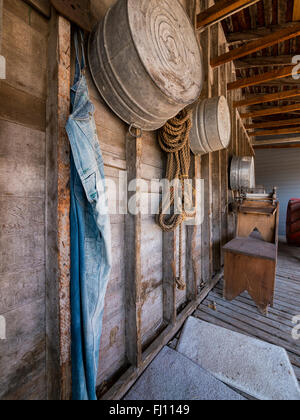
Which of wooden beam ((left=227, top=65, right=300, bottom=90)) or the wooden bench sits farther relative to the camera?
wooden beam ((left=227, top=65, right=300, bottom=90))

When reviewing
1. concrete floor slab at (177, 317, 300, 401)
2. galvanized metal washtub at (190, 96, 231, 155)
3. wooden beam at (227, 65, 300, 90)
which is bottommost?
concrete floor slab at (177, 317, 300, 401)

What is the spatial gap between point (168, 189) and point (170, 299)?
104 centimetres

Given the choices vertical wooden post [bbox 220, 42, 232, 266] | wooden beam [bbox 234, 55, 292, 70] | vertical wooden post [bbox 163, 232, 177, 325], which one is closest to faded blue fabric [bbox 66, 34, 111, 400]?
vertical wooden post [bbox 163, 232, 177, 325]

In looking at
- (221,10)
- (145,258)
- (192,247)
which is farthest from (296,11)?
(145,258)

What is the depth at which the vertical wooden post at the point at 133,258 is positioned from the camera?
1.27 metres

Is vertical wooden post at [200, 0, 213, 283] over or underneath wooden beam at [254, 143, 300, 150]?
underneath

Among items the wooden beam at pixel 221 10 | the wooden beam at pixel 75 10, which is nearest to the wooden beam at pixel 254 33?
the wooden beam at pixel 221 10

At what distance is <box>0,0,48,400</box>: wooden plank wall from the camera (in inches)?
29.5

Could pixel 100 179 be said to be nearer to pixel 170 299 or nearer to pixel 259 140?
pixel 170 299

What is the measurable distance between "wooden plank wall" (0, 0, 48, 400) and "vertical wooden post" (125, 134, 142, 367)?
56 cm

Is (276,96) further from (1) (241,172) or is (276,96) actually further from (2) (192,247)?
(2) (192,247)

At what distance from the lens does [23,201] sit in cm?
80

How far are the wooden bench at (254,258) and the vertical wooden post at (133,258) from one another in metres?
1.50

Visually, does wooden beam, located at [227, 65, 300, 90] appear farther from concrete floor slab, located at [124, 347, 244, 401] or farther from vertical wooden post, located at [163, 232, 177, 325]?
concrete floor slab, located at [124, 347, 244, 401]
